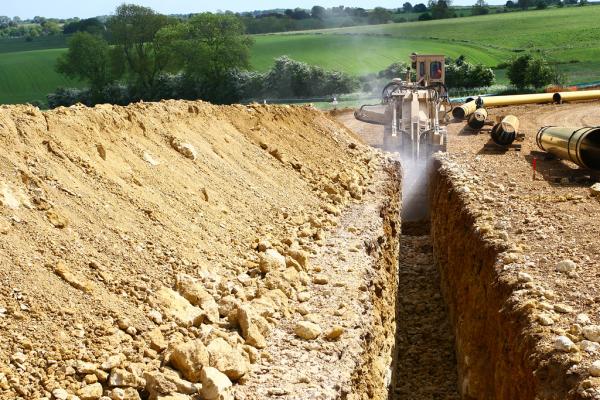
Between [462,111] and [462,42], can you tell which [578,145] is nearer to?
[462,111]

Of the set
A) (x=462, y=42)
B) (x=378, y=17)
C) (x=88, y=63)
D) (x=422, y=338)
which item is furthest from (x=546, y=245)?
(x=378, y=17)

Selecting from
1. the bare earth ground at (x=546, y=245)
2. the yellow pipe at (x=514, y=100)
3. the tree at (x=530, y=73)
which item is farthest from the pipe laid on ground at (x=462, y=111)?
the tree at (x=530, y=73)

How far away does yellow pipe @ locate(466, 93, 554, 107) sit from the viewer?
44719mm

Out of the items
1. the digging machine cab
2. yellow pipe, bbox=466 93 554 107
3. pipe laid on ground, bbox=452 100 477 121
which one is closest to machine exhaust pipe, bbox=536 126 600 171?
the digging machine cab

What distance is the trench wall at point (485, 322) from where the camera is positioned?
10.4m

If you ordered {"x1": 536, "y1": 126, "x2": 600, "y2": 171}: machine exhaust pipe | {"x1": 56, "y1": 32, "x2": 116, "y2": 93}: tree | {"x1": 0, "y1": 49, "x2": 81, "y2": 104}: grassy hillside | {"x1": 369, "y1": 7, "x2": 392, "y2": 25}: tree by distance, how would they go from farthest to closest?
{"x1": 369, "y1": 7, "x2": 392, "y2": 25}: tree
{"x1": 0, "y1": 49, "x2": 81, "y2": 104}: grassy hillside
{"x1": 56, "y1": 32, "x2": 116, "y2": 93}: tree
{"x1": 536, "y1": 126, "x2": 600, "y2": 171}: machine exhaust pipe

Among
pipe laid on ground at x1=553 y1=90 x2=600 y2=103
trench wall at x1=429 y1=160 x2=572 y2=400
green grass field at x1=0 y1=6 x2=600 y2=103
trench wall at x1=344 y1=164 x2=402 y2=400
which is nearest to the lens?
trench wall at x1=429 y1=160 x2=572 y2=400

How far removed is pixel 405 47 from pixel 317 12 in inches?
2308

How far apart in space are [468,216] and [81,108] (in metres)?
9.22

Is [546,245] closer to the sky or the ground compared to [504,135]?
closer to the sky

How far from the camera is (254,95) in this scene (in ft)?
196

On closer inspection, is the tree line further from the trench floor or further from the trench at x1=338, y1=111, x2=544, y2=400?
the trench floor

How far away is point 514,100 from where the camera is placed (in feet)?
149

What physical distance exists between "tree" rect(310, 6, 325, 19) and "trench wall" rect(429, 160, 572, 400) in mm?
113571
